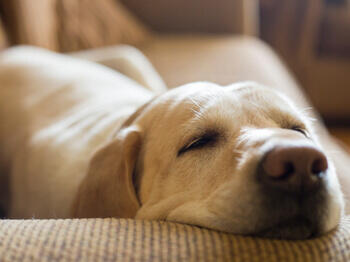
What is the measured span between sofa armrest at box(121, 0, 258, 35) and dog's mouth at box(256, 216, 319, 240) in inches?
129

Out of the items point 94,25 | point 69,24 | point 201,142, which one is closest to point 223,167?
point 201,142

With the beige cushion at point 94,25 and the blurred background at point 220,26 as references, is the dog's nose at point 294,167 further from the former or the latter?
the beige cushion at point 94,25

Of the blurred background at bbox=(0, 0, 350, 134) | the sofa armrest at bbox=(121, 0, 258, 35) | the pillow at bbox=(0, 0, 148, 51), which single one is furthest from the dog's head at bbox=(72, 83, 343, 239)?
the sofa armrest at bbox=(121, 0, 258, 35)

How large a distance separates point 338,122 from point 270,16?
64.9 inches

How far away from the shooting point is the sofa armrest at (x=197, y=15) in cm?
391

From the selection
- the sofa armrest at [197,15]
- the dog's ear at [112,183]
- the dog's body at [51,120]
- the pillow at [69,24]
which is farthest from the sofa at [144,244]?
the sofa armrest at [197,15]

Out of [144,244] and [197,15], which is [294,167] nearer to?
[144,244]

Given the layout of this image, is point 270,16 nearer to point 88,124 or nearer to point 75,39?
point 75,39

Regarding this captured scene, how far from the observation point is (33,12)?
9.32ft

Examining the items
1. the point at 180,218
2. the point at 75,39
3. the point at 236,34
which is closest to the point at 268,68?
the point at 236,34

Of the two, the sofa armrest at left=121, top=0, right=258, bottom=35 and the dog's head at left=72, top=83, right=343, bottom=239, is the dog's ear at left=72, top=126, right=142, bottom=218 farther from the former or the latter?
the sofa armrest at left=121, top=0, right=258, bottom=35

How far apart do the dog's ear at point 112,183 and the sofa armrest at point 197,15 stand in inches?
111

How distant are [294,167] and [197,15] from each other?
3.41 meters

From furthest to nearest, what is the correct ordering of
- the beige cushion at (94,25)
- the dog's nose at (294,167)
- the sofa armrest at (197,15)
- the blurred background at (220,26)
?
the sofa armrest at (197,15) < the beige cushion at (94,25) < the blurred background at (220,26) < the dog's nose at (294,167)
